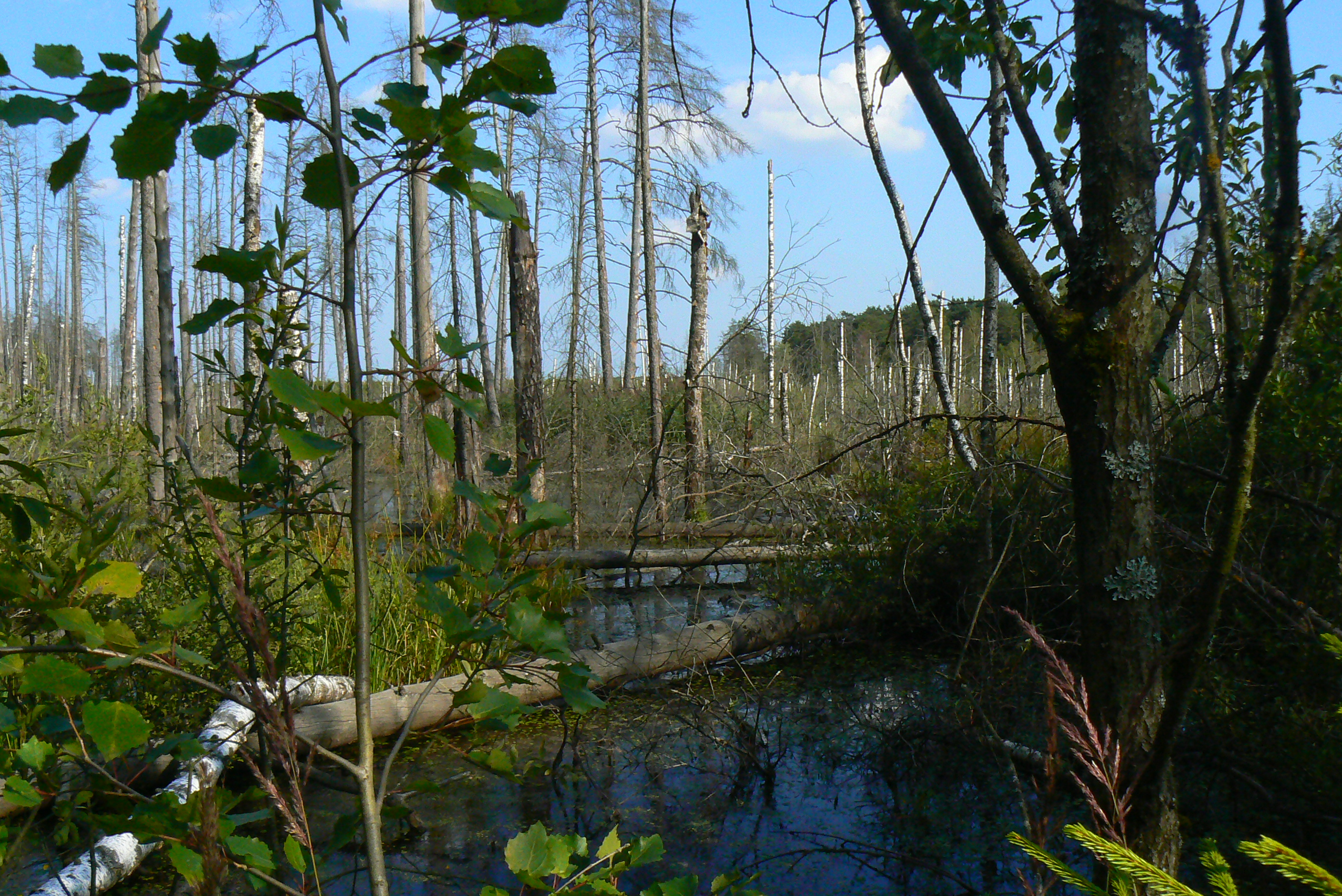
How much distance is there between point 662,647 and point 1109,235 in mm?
4105

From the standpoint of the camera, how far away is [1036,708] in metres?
3.87

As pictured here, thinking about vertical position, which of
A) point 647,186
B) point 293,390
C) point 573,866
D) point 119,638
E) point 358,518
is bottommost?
point 573,866

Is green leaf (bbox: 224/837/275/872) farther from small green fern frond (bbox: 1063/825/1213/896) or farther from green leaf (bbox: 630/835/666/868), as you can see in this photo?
small green fern frond (bbox: 1063/825/1213/896)

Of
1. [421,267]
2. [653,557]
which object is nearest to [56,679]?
[653,557]

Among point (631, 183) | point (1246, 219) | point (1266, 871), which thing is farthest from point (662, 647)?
point (631, 183)

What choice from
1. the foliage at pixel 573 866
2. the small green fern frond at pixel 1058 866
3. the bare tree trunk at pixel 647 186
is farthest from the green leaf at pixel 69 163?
the bare tree trunk at pixel 647 186

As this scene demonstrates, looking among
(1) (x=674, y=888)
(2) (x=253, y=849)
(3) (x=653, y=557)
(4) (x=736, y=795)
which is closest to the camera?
(2) (x=253, y=849)

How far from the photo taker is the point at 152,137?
924 millimetres

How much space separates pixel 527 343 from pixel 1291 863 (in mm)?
9352

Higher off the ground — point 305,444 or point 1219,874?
point 305,444

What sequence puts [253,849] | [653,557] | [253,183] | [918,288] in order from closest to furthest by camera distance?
[253,849] < [918,288] < [653,557] < [253,183]

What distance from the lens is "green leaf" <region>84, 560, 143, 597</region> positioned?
43.2 inches

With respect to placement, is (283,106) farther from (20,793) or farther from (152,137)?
(20,793)

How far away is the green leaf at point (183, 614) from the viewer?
3.74 feet
